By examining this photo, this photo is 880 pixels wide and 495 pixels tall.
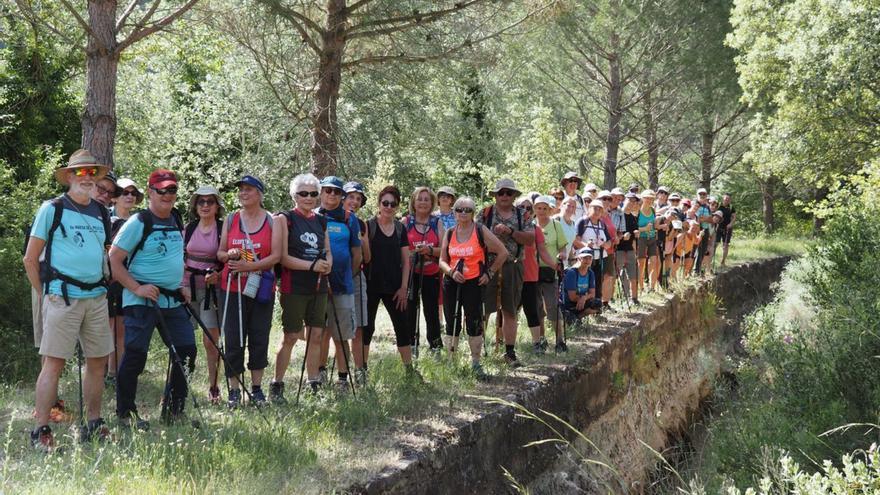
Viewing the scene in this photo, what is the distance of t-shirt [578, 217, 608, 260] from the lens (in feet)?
33.3

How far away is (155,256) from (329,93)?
16.1 feet

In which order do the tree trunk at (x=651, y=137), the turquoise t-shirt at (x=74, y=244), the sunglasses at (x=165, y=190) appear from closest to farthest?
the turquoise t-shirt at (x=74, y=244), the sunglasses at (x=165, y=190), the tree trunk at (x=651, y=137)

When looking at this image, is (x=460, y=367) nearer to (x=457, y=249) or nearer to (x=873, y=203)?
(x=457, y=249)

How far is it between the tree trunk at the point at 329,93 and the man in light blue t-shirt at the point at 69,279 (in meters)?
5.02

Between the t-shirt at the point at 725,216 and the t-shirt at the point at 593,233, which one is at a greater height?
the t-shirt at the point at 725,216

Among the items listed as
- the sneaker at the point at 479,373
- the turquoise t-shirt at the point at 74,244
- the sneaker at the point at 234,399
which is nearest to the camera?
the turquoise t-shirt at the point at 74,244

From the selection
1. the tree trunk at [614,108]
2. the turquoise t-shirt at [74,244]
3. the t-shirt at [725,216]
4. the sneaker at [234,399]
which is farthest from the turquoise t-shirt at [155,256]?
the t-shirt at [725,216]

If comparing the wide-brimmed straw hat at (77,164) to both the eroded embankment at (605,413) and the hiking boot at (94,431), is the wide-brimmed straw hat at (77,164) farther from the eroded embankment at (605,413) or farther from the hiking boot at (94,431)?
the eroded embankment at (605,413)

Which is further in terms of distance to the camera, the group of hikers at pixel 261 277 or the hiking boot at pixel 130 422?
the hiking boot at pixel 130 422

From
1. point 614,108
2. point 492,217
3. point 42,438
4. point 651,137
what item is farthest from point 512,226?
point 651,137

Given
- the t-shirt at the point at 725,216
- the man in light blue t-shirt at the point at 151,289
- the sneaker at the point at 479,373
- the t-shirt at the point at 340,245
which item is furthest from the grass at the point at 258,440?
the t-shirt at the point at 725,216

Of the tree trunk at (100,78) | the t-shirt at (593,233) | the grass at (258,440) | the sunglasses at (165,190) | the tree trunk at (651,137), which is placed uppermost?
the tree trunk at (651,137)

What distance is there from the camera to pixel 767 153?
1950 centimetres

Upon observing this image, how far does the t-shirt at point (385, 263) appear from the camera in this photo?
7.19 meters
